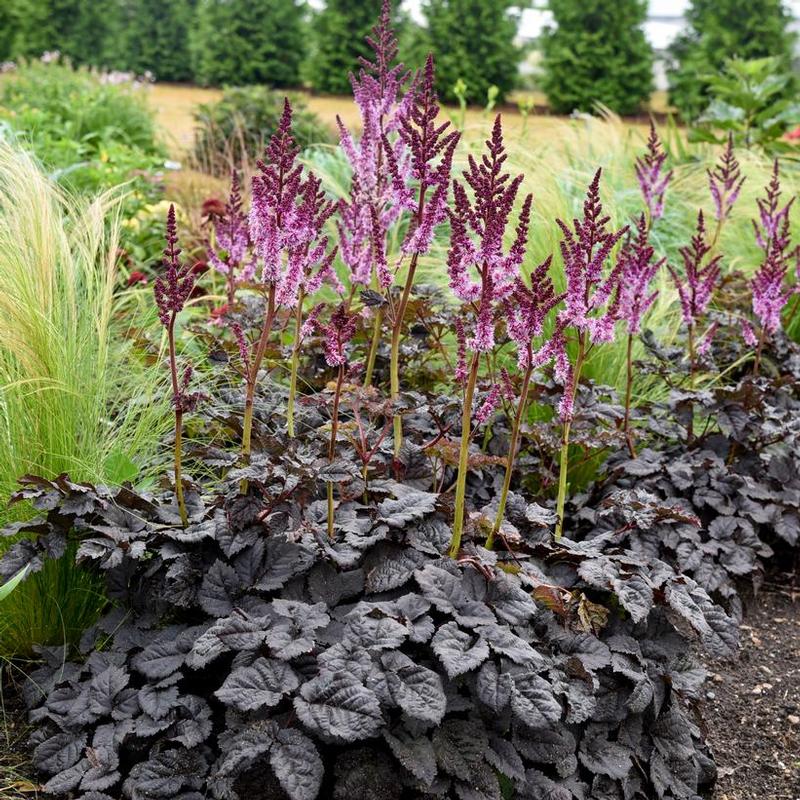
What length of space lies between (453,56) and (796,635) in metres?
14.1

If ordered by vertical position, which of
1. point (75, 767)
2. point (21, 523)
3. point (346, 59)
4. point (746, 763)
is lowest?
point (746, 763)

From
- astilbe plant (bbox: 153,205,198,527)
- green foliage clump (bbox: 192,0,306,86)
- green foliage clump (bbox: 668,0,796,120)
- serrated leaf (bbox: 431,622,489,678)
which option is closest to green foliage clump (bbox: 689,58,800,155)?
astilbe plant (bbox: 153,205,198,527)

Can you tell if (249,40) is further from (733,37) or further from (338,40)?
(733,37)

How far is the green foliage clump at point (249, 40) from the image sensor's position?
55.7 ft

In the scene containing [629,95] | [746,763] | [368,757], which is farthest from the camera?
[629,95]

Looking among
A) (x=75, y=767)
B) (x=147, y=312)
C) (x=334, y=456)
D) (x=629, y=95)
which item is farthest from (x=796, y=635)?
(x=629, y=95)

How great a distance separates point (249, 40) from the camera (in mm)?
17234

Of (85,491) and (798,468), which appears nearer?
(85,491)

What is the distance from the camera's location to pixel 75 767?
1.89 metres

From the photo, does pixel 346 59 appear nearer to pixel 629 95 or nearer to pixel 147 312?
pixel 629 95

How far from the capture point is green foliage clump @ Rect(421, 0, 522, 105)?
615 inches

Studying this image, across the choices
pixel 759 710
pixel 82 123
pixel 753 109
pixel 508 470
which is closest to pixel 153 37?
pixel 82 123

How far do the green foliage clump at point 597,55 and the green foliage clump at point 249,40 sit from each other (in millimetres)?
4921

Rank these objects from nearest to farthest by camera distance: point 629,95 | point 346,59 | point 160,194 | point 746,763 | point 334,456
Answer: point 334,456 < point 746,763 < point 160,194 < point 629,95 < point 346,59
